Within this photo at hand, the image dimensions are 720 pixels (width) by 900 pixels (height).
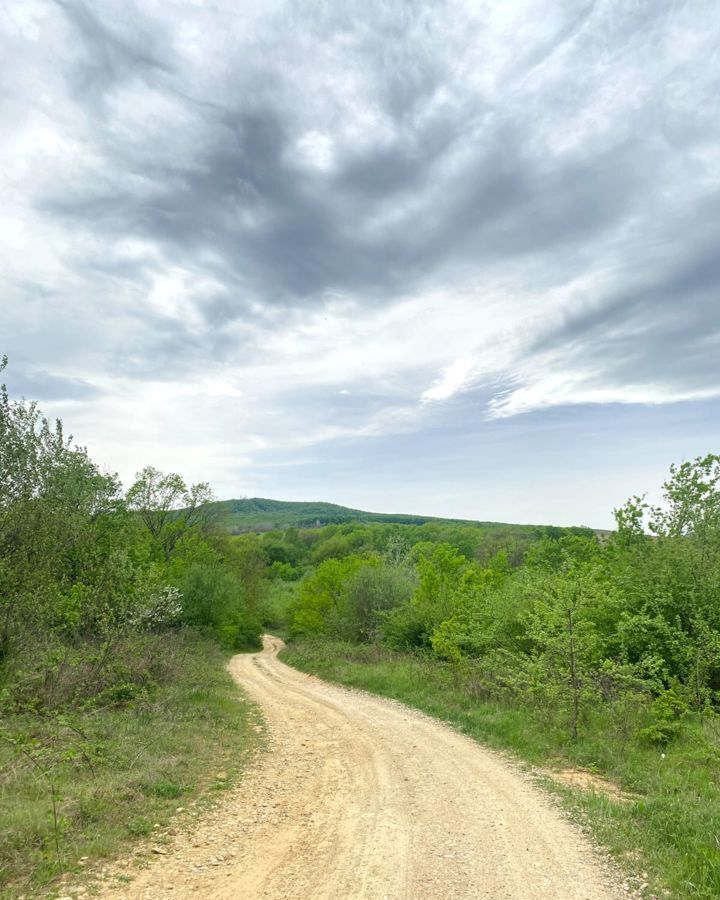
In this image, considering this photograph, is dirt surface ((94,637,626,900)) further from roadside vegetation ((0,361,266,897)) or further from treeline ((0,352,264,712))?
treeline ((0,352,264,712))

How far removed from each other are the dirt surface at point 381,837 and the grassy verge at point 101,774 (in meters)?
0.68

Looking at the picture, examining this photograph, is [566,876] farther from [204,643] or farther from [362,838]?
[204,643]

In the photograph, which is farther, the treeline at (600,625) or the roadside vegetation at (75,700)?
the treeline at (600,625)

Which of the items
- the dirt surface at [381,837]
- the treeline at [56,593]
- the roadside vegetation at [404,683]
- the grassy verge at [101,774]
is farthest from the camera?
the treeline at [56,593]

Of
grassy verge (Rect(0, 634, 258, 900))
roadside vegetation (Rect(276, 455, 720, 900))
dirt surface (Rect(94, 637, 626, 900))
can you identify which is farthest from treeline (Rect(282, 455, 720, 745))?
grassy verge (Rect(0, 634, 258, 900))

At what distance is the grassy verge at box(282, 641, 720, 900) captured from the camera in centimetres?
686

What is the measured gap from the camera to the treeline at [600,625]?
1377cm

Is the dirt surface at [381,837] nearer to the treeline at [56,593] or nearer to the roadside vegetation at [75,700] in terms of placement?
the roadside vegetation at [75,700]

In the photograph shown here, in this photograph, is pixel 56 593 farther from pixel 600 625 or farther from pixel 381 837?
pixel 600 625

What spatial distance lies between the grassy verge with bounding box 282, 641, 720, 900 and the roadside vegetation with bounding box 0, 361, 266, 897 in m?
6.29

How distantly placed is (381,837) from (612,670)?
816cm

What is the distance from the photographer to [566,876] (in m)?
6.66

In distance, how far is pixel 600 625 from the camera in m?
18.8

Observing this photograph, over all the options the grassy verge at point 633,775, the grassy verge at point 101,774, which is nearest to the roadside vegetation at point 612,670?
the grassy verge at point 633,775
